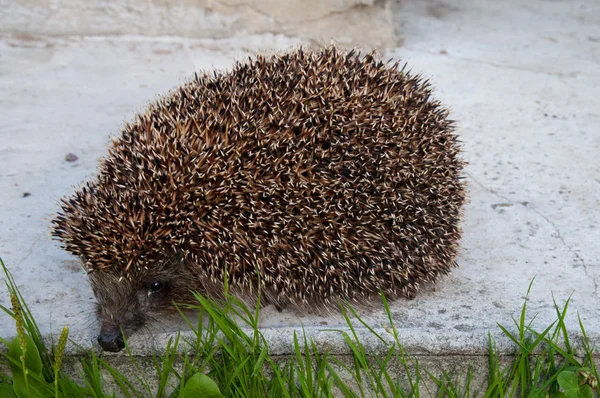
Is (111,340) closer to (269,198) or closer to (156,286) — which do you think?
(156,286)

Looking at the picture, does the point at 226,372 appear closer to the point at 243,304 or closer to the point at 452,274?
the point at 243,304

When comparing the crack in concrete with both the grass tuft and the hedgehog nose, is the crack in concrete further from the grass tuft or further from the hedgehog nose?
the hedgehog nose

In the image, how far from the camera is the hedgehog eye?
338 cm

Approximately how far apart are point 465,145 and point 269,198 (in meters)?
2.84

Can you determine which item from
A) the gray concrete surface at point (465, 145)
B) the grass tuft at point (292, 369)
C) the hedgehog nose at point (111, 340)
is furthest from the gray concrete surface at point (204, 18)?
the hedgehog nose at point (111, 340)

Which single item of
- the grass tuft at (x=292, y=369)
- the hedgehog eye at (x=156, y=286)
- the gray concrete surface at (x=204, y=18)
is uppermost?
the gray concrete surface at (x=204, y=18)

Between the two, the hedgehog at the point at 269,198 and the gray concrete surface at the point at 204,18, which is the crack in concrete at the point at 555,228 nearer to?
the hedgehog at the point at 269,198

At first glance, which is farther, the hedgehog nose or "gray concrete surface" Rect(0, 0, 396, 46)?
"gray concrete surface" Rect(0, 0, 396, 46)

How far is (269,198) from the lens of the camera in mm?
3262

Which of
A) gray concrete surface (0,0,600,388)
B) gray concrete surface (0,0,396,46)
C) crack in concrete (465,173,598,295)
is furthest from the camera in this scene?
gray concrete surface (0,0,396,46)

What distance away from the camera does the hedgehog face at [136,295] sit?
10.9ft

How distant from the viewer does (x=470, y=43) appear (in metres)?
8.06

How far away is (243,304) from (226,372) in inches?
12.4

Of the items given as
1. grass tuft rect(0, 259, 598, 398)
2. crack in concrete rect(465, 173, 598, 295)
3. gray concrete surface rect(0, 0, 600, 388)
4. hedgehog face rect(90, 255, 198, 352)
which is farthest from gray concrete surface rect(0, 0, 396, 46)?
grass tuft rect(0, 259, 598, 398)
